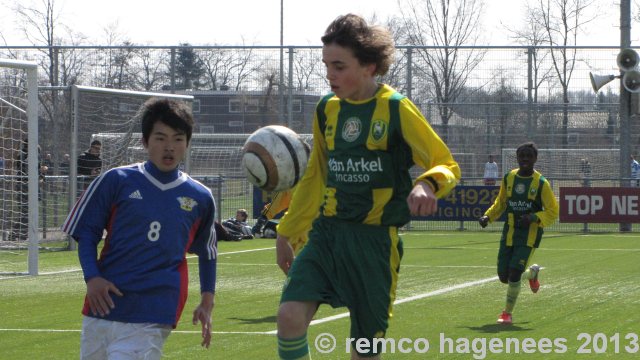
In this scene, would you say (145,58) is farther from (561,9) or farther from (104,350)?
(104,350)

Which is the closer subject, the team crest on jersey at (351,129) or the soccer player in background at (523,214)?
the team crest on jersey at (351,129)

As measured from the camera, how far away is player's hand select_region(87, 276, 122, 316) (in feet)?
17.4

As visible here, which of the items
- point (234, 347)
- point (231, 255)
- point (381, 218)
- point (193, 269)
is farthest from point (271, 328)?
point (231, 255)

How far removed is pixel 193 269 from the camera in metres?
18.0

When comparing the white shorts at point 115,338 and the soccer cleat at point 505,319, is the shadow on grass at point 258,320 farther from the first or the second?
the white shorts at point 115,338

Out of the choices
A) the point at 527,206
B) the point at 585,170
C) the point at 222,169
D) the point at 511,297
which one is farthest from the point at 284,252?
the point at 222,169

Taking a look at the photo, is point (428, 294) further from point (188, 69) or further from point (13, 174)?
point (188, 69)

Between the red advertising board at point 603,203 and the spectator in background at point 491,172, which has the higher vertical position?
the spectator in background at point 491,172

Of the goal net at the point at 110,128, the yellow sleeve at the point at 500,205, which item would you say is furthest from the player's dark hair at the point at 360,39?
the goal net at the point at 110,128

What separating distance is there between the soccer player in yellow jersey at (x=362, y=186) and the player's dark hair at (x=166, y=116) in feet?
2.67

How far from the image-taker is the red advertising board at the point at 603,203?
28.0 meters

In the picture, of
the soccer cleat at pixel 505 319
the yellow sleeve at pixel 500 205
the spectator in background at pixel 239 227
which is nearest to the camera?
the soccer cleat at pixel 505 319

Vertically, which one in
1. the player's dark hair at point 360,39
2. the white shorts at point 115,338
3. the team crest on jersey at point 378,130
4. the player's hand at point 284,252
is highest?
the player's dark hair at point 360,39

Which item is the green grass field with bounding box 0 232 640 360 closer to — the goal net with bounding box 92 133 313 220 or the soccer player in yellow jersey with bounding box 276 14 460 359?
the soccer player in yellow jersey with bounding box 276 14 460 359
